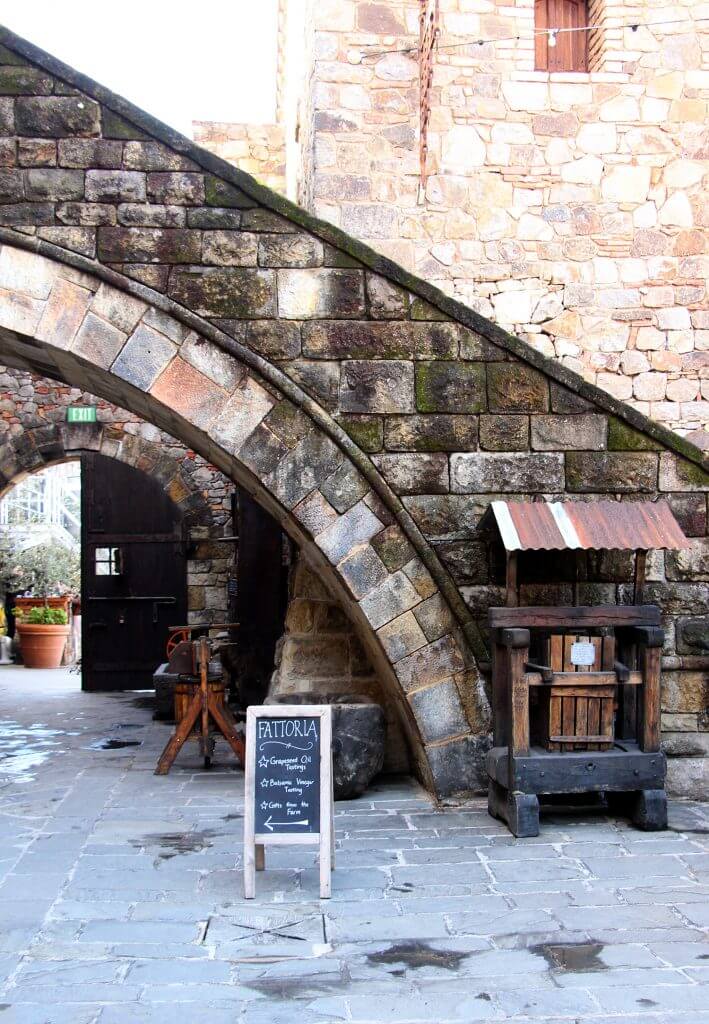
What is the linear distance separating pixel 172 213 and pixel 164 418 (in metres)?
1.19

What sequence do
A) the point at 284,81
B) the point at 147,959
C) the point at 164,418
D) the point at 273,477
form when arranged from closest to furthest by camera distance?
1. the point at 147,959
2. the point at 273,477
3. the point at 164,418
4. the point at 284,81

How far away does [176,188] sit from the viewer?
548cm

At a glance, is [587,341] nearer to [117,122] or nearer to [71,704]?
[117,122]

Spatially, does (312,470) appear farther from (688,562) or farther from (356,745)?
(688,562)

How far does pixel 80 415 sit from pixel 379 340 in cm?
646

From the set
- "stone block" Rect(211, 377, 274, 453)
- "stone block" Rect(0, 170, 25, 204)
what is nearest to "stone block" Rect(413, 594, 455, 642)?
"stone block" Rect(211, 377, 274, 453)

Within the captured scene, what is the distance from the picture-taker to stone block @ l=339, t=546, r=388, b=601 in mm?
5426

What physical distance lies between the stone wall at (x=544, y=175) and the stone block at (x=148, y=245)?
321 cm

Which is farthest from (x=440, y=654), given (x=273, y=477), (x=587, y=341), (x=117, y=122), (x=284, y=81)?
(x=284, y=81)

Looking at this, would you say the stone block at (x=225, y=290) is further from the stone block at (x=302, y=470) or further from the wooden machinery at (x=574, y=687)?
the wooden machinery at (x=574, y=687)

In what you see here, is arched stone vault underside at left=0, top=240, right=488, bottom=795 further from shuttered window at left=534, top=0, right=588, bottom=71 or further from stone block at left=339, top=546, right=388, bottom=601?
shuttered window at left=534, top=0, right=588, bottom=71

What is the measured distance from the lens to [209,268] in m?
5.48

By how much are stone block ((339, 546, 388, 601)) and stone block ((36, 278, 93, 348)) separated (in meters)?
1.76

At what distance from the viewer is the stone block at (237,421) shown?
17.8 feet
